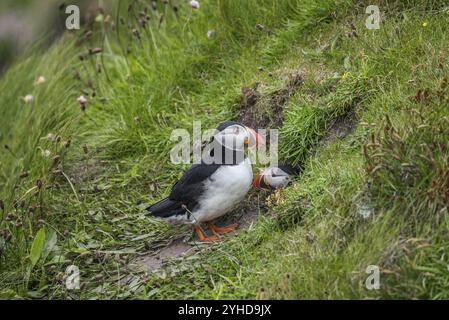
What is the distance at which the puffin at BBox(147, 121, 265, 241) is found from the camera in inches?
182

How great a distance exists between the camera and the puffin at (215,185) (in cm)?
463

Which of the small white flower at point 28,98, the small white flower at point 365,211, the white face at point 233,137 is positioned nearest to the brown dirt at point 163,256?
the white face at point 233,137

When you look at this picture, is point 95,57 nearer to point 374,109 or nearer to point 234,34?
point 234,34

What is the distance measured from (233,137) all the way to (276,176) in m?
0.38

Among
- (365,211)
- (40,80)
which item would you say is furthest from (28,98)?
(365,211)

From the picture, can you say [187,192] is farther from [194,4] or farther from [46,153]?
[194,4]

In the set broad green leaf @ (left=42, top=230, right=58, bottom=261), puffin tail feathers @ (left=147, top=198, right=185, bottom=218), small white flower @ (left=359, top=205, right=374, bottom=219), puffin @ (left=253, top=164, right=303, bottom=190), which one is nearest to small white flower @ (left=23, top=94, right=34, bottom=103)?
broad green leaf @ (left=42, top=230, right=58, bottom=261)

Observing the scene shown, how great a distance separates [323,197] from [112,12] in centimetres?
459

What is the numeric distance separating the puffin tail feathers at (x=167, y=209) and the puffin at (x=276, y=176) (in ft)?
1.75

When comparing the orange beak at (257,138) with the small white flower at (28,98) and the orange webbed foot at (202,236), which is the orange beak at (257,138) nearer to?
the orange webbed foot at (202,236)

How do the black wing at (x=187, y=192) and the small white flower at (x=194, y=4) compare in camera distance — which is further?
the small white flower at (x=194, y=4)

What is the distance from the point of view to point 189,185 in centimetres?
472

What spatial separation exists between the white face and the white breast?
108 millimetres

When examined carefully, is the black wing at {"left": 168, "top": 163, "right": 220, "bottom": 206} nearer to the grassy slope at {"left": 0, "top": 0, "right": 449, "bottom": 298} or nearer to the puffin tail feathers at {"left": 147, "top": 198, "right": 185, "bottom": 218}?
the puffin tail feathers at {"left": 147, "top": 198, "right": 185, "bottom": 218}
